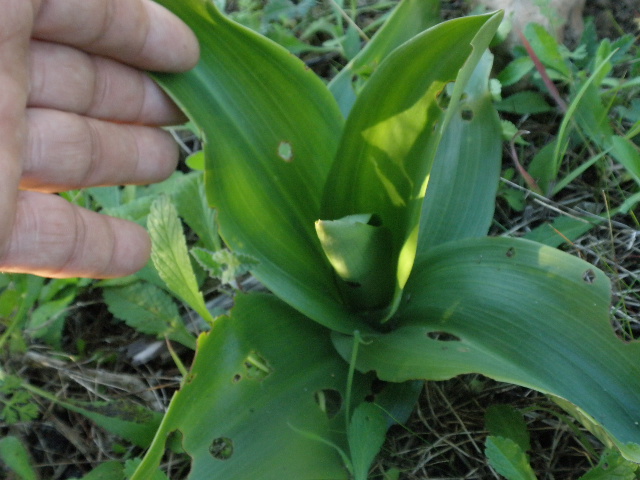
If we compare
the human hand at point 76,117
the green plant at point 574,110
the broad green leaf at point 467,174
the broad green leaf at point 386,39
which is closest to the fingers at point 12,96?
the human hand at point 76,117

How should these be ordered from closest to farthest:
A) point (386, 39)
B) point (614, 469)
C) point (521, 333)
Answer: point (614, 469) < point (521, 333) < point (386, 39)

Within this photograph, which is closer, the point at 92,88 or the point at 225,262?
the point at 225,262

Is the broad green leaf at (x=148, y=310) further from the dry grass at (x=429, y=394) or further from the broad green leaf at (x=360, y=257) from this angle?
the broad green leaf at (x=360, y=257)

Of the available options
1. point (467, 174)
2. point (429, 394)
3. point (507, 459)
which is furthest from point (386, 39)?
point (507, 459)

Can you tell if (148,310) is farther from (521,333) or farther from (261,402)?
(521,333)

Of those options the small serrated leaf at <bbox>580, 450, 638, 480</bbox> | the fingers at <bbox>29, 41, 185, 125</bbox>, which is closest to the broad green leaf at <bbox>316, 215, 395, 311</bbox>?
the small serrated leaf at <bbox>580, 450, 638, 480</bbox>

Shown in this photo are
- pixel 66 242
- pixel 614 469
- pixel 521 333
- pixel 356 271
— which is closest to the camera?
pixel 614 469

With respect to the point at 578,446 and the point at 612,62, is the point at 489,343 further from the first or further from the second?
the point at 612,62

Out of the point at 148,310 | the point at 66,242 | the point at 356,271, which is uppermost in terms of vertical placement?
the point at 356,271
